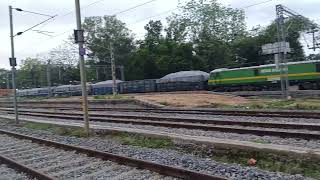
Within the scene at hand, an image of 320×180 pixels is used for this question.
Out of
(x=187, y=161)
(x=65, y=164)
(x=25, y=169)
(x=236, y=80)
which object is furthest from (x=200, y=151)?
(x=236, y=80)

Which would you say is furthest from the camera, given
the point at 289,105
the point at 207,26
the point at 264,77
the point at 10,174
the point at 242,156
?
the point at 207,26

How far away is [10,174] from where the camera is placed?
10.7 m

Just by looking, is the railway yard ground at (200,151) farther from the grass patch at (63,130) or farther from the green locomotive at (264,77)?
the green locomotive at (264,77)

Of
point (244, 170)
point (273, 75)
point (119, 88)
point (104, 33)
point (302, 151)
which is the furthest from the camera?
point (104, 33)

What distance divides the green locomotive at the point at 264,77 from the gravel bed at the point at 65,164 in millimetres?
34650

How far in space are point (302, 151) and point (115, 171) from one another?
160 inches

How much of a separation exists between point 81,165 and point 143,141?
4.10 m

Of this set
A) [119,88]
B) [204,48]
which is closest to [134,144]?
[119,88]

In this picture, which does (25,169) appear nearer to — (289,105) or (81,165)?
(81,165)

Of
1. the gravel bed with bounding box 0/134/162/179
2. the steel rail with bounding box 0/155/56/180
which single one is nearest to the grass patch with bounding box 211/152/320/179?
the gravel bed with bounding box 0/134/162/179

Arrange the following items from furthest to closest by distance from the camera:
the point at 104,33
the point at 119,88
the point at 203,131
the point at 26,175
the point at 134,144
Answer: the point at 104,33, the point at 119,88, the point at 203,131, the point at 134,144, the point at 26,175

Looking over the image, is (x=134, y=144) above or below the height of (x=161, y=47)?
below

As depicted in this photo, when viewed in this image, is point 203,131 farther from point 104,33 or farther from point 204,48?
point 104,33

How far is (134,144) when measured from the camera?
1443 cm
